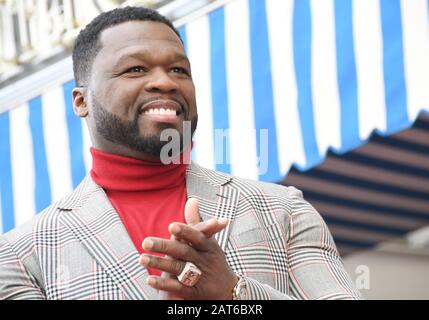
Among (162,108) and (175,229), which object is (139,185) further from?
(175,229)

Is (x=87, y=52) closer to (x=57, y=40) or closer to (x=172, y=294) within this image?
(x=172, y=294)

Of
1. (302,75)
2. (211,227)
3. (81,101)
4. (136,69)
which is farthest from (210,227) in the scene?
(302,75)

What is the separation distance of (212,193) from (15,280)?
0.41 m

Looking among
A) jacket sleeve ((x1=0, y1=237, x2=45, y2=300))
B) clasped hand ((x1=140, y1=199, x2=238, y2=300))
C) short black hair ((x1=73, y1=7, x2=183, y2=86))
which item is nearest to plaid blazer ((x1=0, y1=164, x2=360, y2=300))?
jacket sleeve ((x1=0, y1=237, x2=45, y2=300))

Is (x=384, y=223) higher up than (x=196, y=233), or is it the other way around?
(x=196, y=233)

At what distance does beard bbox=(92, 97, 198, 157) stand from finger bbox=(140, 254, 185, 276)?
426 millimetres

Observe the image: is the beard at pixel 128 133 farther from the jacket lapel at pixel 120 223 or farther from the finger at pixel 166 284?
the finger at pixel 166 284

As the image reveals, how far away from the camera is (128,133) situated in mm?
1828

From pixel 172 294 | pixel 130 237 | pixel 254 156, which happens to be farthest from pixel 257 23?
pixel 172 294

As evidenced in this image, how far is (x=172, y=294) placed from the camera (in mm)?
1431

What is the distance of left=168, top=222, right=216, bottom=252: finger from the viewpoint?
1.36 meters

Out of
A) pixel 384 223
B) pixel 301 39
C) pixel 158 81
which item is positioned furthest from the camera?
pixel 384 223

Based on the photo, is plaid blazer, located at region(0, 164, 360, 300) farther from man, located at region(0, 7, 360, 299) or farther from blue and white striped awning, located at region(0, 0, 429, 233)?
blue and white striped awning, located at region(0, 0, 429, 233)

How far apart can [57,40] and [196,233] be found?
10.9 ft
